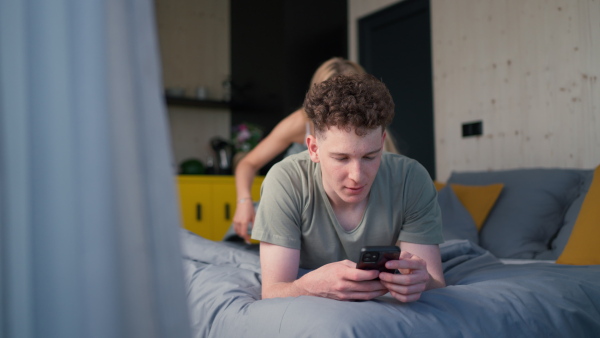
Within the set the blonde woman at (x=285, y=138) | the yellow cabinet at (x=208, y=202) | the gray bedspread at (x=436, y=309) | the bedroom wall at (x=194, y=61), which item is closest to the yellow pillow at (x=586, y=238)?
the gray bedspread at (x=436, y=309)

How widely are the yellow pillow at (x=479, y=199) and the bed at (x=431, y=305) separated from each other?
0.65 metres

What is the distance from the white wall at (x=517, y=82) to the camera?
2.87m

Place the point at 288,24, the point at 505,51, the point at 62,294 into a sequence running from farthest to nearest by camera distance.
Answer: the point at 288,24 → the point at 505,51 → the point at 62,294

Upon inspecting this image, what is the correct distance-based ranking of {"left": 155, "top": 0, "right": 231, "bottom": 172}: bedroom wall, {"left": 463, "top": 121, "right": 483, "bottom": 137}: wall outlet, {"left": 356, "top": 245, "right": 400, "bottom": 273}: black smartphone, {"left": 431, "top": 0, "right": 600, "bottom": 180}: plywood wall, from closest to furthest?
{"left": 356, "top": 245, "right": 400, "bottom": 273}: black smartphone, {"left": 431, "top": 0, "right": 600, "bottom": 180}: plywood wall, {"left": 463, "top": 121, "right": 483, "bottom": 137}: wall outlet, {"left": 155, "top": 0, "right": 231, "bottom": 172}: bedroom wall

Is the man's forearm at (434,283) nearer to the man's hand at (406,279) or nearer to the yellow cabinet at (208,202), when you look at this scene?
the man's hand at (406,279)

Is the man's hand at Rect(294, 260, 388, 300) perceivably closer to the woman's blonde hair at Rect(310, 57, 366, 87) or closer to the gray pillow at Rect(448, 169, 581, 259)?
the woman's blonde hair at Rect(310, 57, 366, 87)

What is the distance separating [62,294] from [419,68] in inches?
144

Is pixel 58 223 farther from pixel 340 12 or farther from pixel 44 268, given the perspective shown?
pixel 340 12

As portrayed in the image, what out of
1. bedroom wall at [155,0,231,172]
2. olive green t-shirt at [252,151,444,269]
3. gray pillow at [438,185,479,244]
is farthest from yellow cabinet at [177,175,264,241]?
olive green t-shirt at [252,151,444,269]

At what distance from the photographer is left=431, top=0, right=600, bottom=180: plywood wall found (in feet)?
9.41

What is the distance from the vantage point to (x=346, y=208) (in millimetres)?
1437

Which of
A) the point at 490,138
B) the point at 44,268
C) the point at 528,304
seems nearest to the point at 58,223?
the point at 44,268

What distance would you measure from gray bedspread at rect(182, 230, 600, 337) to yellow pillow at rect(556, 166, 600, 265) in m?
0.26

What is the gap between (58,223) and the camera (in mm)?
662
